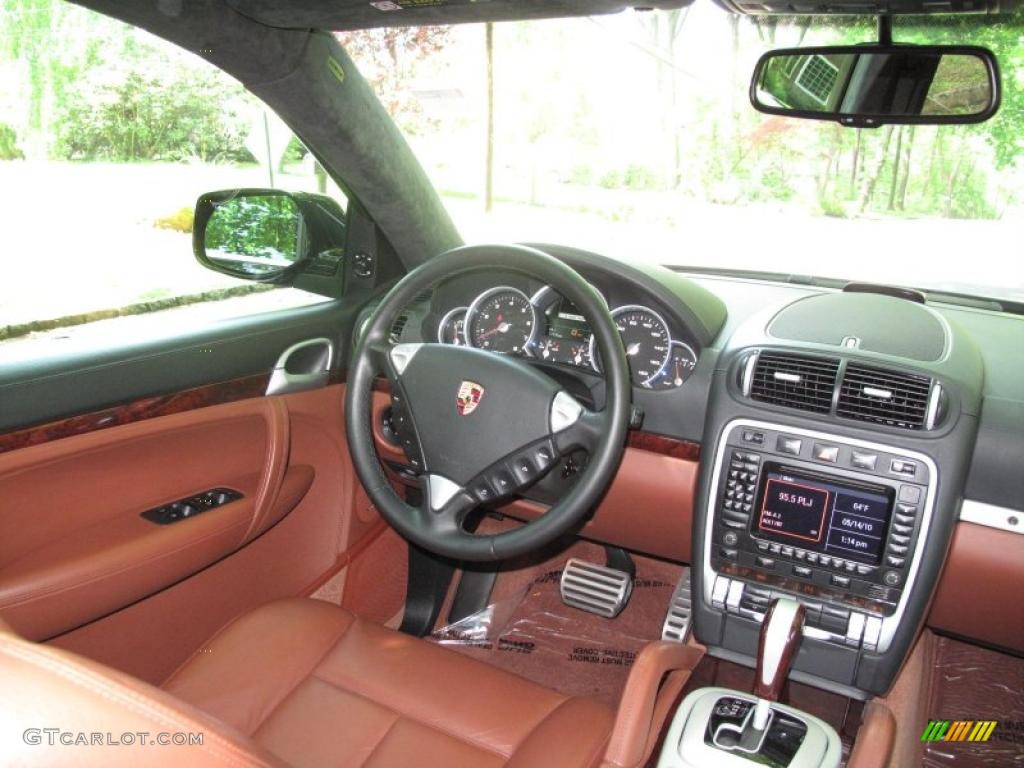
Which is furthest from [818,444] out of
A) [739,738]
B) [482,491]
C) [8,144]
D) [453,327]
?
[8,144]

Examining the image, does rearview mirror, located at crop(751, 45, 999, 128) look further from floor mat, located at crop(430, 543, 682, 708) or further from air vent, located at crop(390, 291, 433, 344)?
floor mat, located at crop(430, 543, 682, 708)

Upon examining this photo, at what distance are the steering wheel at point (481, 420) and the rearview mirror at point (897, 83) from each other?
927 millimetres

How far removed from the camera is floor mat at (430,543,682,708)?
302cm

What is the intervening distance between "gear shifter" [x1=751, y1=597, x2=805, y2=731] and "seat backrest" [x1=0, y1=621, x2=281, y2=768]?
136 centimetres

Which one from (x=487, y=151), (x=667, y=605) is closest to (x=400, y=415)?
(x=667, y=605)

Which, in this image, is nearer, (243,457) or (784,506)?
(784,506)

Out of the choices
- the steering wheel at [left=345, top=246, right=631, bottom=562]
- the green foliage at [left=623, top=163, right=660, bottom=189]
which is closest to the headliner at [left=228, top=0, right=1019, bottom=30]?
the steering wheel at [left=345, top=246, right=631, bottom=562]

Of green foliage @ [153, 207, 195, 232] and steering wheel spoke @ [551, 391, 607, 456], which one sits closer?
steering wheel spoke @ [551, 391, 607, 456]

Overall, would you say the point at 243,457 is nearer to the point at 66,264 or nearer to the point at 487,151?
the point at 66,264

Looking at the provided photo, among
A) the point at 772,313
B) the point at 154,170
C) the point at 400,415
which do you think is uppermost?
the point at 154,170

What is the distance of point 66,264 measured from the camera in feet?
7.24

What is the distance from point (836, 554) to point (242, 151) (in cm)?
203

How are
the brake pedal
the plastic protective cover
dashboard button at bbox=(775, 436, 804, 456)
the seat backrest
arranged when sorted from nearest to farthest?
the seat backrest, dashboard button at bbox=(775, 436, 804, 456), the brake pedal, the plastic protective cover

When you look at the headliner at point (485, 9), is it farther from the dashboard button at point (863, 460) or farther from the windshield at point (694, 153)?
the dashboard button at point (863, 460)
